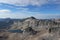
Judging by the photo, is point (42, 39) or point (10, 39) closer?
point (42, 39)

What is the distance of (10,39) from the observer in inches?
1316

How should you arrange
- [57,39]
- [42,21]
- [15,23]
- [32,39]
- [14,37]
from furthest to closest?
1. [15,23]
2. [42,21]
3. [14,37]
4. [32,39]
5. [57,39]

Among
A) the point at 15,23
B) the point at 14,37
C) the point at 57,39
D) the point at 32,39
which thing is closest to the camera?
the point at 57,39

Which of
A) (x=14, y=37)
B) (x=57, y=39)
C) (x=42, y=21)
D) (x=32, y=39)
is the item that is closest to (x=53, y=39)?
(x=57, y=39)

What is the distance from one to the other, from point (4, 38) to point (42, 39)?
1093cm

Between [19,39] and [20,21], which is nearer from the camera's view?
[19,39]

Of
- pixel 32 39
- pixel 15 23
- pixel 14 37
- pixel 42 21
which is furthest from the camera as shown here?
pixel 15 23

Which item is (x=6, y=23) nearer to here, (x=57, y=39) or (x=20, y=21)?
(x=20, y=21)

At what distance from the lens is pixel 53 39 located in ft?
92.4

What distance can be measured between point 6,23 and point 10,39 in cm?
3096

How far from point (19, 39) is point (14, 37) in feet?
7.67

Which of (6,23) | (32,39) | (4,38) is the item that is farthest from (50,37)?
(6,23)

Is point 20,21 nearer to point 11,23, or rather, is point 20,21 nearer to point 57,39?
point 11,23

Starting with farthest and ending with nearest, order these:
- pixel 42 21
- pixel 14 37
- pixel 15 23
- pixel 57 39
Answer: pixel 15 23
pixel 42 21
pixel 14 37
pixel 57 39
